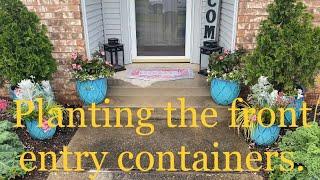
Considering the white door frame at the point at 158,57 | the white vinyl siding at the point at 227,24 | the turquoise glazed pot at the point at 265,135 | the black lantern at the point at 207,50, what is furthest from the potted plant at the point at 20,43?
the turquoise glazed pot at the point at 265,135

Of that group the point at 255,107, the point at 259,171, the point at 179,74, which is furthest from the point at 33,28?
the point at 259,171

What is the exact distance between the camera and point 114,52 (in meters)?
5.43

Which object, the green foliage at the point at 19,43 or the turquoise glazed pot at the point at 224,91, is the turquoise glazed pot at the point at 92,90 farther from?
the turquoise glazed pot at the point at 224,91

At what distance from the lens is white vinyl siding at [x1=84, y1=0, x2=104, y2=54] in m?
4.71

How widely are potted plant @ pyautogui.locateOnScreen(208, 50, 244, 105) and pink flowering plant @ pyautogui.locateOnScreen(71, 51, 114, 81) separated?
146cm

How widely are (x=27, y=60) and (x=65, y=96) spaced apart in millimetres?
1078

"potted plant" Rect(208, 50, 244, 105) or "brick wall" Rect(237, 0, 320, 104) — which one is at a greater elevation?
"brick wall" Rect(237, 0, 320, 104)

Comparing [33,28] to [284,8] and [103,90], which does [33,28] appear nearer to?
[103,90]

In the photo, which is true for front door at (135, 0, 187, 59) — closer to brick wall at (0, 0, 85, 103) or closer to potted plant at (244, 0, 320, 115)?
brick wall at (0, 0, 85, 103)

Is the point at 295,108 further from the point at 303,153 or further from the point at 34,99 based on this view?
the point at 34,99

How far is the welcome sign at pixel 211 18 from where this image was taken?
5.28 m

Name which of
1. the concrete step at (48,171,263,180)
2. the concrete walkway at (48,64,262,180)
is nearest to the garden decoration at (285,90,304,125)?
the concrete walkway at (48,64,262,180)

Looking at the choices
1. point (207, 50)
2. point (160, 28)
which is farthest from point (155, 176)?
point (160, 28)

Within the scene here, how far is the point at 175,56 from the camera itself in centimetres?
591
